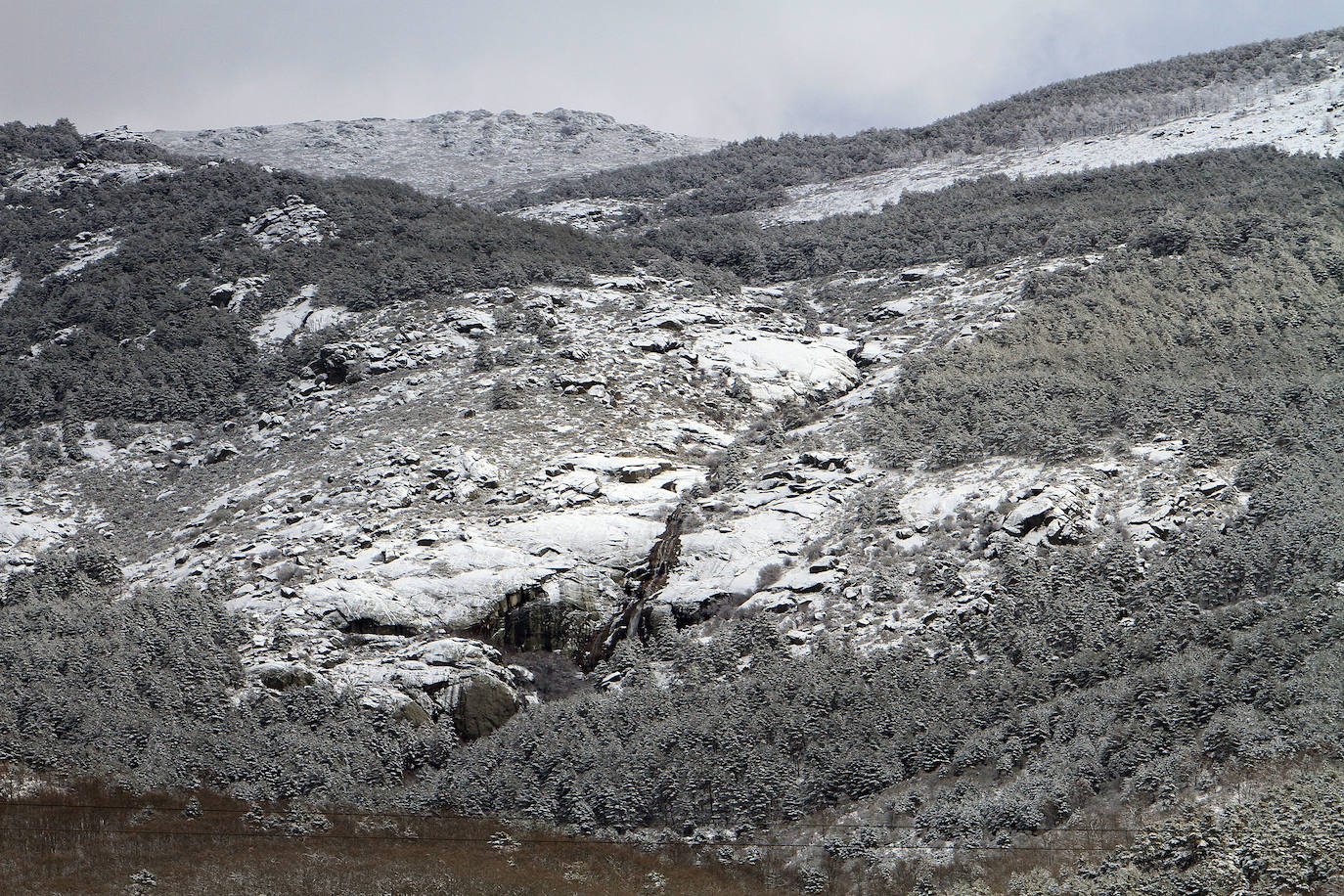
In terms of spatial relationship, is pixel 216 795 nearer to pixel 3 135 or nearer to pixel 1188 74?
pixel 3 135

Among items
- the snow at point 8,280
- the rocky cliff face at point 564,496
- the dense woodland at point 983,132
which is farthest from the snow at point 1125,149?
the snow at point 8,280

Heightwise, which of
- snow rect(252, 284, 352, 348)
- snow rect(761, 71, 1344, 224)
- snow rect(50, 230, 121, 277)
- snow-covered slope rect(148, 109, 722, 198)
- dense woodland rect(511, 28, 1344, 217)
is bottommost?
snow rect(252, 284, 352, 348)

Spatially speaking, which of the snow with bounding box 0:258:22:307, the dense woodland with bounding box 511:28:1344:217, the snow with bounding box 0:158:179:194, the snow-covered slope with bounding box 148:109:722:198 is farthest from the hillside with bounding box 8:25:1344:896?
the snow-covered slope with bounding box 148:109:722:198

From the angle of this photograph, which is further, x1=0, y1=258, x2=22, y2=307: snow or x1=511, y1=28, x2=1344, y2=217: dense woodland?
x1=511, y1=28, x2=1344, y2=217: dense woodland

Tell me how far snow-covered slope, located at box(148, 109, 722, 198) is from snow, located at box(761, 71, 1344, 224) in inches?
1094

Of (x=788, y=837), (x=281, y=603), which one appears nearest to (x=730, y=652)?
(x=788, y=837)

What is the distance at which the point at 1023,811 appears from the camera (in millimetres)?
20641

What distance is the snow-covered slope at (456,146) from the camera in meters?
93.8

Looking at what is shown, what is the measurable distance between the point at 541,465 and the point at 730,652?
11.7m

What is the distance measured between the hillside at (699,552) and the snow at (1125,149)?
105 inches

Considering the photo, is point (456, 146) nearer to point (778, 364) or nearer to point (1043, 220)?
point (1043, 220)

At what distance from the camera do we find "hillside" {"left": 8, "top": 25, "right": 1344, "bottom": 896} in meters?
21.9

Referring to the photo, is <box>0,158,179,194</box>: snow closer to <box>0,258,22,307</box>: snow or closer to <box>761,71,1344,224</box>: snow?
<box>0,258,22,307</box>: snow

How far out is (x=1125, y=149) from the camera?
65062mm
